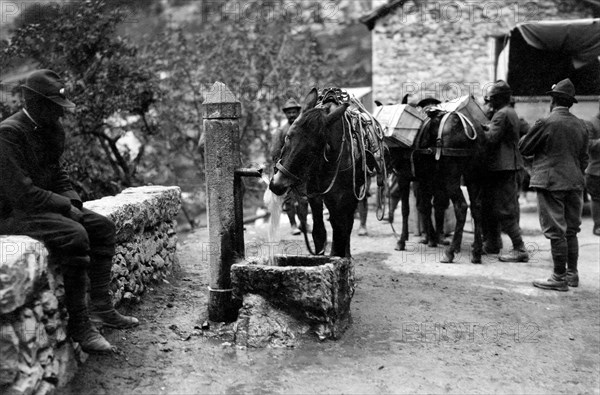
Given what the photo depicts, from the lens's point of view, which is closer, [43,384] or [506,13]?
[43,384]

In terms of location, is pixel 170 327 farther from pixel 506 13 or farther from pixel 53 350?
pixel 506 13

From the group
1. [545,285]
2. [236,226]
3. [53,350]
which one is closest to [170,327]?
[236,226]

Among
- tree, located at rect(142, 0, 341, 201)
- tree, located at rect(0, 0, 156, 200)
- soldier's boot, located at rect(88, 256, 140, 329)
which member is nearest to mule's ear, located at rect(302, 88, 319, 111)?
soldier's boot, located at rect(88, 256, 140, 329)

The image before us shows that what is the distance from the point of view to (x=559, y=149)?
6496mm

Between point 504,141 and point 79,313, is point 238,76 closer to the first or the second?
point 504,141

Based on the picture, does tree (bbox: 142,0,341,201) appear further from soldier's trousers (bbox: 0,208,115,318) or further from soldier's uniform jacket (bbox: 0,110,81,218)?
soldier's trousers (bbox: 0,208,115,318)

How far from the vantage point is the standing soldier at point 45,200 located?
3.81m

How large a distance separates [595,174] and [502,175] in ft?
8.16

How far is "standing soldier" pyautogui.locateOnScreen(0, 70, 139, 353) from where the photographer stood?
3807 mm

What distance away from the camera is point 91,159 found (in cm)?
1028

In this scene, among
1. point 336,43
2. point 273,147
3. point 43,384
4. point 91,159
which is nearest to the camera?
point 43,384

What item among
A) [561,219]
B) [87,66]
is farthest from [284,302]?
[87,66]

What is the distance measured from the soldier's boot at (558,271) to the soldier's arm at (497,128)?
157cm

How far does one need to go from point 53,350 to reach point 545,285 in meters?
5.20
